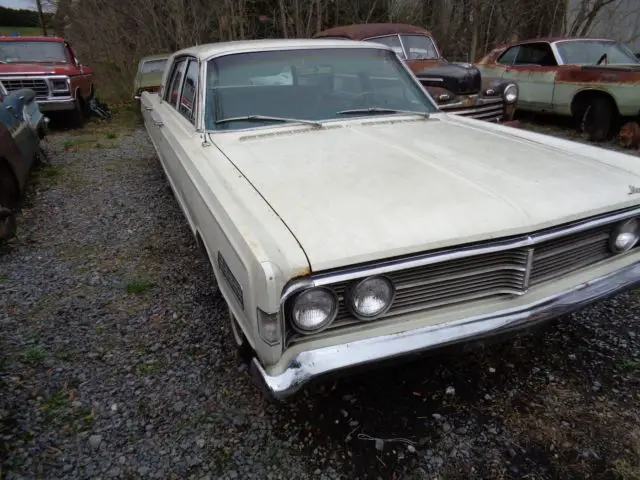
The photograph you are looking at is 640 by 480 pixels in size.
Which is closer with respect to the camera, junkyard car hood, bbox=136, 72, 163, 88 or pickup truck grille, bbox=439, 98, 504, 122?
pickup truck grille, bbox=439, 98, 504, 122

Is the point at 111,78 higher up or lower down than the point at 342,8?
lower down

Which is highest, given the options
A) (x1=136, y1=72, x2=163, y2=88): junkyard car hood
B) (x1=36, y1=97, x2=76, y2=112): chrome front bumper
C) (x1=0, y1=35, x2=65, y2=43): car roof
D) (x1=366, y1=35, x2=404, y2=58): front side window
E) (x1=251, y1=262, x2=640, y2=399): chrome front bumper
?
(x1=0, y1=35, x2=65, y2=43): car roof

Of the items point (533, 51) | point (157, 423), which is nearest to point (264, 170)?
point (157, 423)

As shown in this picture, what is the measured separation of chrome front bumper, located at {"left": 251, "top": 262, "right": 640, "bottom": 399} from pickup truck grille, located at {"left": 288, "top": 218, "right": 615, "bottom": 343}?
0.09 metres

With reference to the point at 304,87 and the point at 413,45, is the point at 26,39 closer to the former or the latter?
the point at 413,45

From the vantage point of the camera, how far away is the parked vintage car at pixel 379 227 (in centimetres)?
174

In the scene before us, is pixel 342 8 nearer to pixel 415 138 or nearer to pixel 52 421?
pixel 415 138

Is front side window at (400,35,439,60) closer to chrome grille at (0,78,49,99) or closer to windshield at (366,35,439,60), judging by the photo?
windshield at (366,35,439,60)

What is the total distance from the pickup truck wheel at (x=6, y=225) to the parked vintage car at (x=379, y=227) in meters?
2.22

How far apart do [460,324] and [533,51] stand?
27.4 ft

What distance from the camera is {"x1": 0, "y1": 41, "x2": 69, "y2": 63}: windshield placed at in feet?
30.1

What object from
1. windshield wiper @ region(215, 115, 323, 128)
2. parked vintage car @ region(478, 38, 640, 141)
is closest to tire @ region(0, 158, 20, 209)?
windshield wiper @ region(215, 115, 323, 128)

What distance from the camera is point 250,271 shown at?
66.8 inches

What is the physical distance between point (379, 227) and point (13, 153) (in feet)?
15.5
